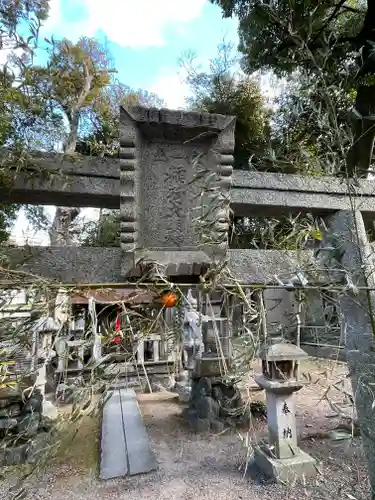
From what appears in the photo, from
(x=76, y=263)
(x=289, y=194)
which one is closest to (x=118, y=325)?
(x=76, y=263)

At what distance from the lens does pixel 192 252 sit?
1.61 metres

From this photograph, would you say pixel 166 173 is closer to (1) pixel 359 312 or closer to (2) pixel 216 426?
(1) pixel 359 312

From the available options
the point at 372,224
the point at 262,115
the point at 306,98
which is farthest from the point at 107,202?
the point at 262,115

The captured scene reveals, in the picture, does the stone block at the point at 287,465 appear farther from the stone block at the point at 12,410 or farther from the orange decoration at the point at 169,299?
the stone block at the point at 12,410

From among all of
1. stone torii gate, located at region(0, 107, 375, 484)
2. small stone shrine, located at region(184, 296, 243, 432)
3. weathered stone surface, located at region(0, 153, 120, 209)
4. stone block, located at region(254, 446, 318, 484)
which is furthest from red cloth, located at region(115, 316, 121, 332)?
small stone shrine, located at region(184, 296, 243, 432)

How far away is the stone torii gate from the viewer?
1.51 meters

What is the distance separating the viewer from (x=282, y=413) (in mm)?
2885

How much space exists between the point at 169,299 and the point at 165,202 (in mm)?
729

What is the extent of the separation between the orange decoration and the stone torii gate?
1.11 feet

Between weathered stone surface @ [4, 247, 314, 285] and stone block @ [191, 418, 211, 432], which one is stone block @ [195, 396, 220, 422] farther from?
weathered stone surface @ [4, 247, 314, 285]

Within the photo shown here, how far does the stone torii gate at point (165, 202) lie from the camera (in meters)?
1.51

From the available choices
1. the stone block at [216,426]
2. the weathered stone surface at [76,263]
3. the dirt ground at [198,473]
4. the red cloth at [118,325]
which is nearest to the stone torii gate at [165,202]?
the weathered stone surface at [76,263]

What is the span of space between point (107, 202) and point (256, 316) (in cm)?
109

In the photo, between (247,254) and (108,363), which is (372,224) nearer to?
(247,254)
